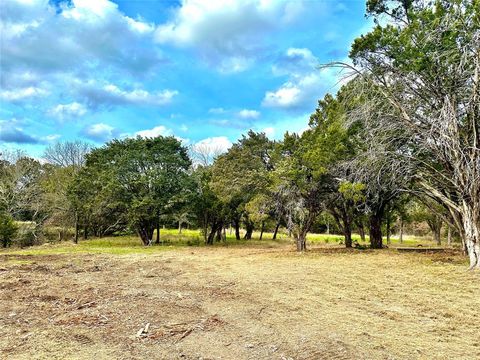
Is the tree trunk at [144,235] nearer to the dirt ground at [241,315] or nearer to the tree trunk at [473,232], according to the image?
the dirt ground at [241,315]

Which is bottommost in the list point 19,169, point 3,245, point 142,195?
point 3,245

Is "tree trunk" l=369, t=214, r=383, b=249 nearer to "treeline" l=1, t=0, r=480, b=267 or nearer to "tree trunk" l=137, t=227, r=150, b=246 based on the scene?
"treeline" l=1, t=0, r=480, b=267

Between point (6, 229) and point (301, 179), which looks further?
point (6, 229)

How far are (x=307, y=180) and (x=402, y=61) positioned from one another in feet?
22.3

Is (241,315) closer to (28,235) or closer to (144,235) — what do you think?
(144,235)

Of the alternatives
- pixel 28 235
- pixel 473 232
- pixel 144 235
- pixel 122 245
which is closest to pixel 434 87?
pixel 473 232

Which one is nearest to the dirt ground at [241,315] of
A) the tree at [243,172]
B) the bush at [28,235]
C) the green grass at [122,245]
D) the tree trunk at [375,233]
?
the green grass at [122,245]

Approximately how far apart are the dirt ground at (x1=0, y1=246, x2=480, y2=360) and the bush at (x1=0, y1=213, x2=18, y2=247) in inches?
587

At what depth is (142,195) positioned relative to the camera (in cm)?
2281

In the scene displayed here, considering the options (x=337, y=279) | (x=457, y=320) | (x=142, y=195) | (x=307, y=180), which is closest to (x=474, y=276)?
(x=337, y=279)

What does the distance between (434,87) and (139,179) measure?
55.4 ft

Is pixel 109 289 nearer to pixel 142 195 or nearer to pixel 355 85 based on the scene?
pixel 355 85

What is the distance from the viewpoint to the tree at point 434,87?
34.0ft

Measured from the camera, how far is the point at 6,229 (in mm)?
23406
